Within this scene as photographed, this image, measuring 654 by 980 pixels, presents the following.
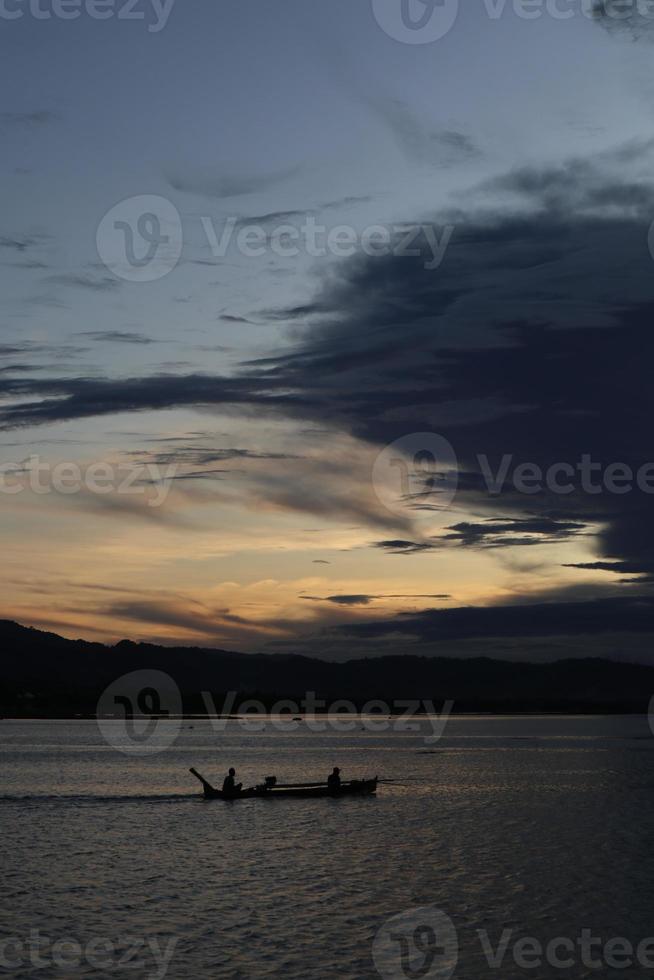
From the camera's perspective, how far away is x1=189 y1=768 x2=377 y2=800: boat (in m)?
75.9

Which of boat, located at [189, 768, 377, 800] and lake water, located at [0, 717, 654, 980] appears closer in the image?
lake water, located at [0, 717, 654, 980]

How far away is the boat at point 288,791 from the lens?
75.9 m

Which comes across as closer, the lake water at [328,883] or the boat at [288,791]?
the lake water at [328,883]

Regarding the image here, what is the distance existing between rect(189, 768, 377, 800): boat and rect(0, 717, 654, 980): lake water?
0.91 metres

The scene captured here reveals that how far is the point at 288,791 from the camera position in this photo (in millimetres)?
77812

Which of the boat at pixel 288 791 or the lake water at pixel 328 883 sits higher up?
the boat at pixel 288 791

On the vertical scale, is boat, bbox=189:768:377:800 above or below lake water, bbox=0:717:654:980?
above

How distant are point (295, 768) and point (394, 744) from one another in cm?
7450

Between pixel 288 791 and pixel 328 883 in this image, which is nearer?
pixel 328 883

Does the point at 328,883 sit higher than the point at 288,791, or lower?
lower

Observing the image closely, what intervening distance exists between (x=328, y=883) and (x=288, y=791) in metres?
33.6

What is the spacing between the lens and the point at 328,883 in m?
44.8

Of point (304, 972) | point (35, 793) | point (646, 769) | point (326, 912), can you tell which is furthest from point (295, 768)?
point (304, 972)

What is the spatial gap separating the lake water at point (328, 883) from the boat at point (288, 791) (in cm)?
91
